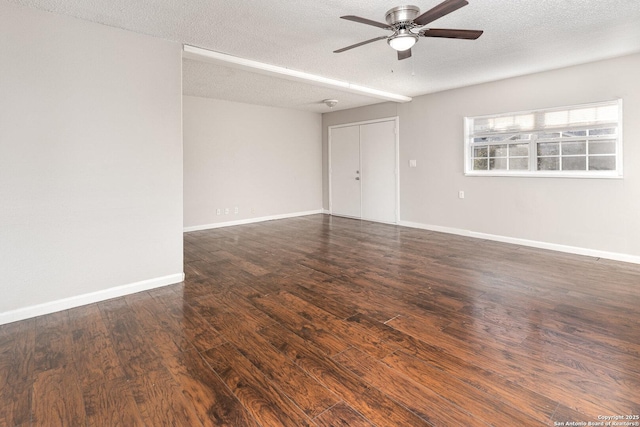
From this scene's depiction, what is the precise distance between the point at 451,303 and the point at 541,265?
184 centimetres

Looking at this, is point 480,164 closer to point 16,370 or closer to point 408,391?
point 408,391

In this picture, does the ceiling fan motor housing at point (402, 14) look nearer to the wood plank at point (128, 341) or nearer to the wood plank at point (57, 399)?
the wood plank at point (128, 341)

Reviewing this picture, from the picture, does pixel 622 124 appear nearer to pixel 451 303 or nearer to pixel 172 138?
pixel 451 303

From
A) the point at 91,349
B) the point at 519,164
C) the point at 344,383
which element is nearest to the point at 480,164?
the point at 519,164

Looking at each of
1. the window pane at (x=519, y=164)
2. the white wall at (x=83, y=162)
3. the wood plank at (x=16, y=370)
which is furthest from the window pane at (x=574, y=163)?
the wood plank at (x=16, y=370)

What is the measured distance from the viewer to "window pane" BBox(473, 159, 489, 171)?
216 inches

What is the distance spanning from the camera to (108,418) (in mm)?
1620

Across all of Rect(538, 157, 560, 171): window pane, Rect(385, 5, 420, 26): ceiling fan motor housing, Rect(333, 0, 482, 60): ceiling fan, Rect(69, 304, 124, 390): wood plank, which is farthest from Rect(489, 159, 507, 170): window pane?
Rect(69, 304, 124, 390): wood plank

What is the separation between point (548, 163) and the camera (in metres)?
4.77

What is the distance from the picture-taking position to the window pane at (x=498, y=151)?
5.24 meters

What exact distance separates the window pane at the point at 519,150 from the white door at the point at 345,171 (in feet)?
10.2

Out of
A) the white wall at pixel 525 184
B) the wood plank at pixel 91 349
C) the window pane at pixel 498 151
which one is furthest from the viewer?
the window pane at pixel 498 151

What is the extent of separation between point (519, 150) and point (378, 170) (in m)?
2.67

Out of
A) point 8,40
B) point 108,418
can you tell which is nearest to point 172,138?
point 8,40
